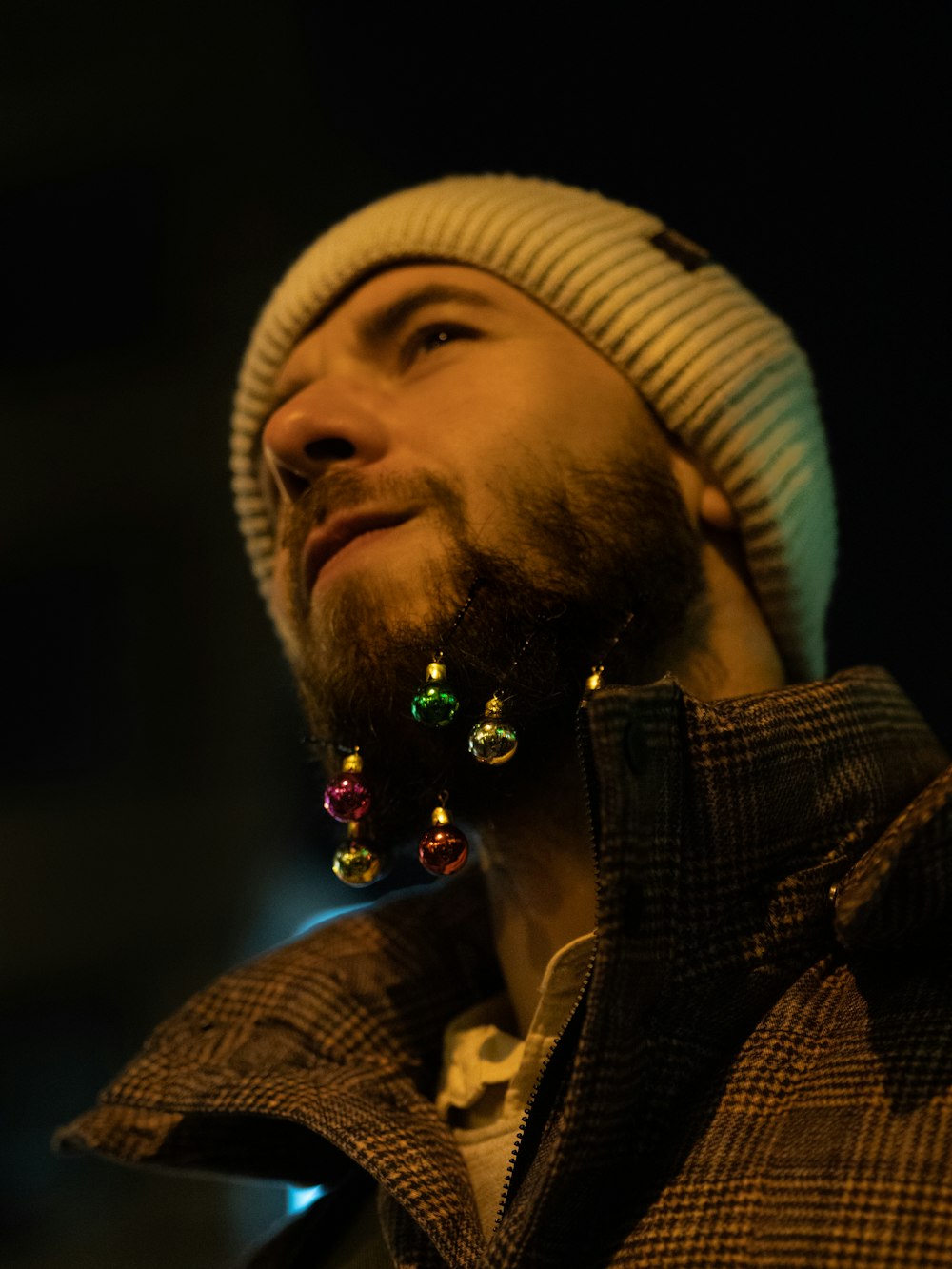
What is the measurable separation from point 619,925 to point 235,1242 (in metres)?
1.84

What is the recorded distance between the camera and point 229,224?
2156 millimetres

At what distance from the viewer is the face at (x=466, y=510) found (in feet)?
2.88

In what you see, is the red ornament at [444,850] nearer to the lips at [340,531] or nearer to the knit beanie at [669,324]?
the lips at [340,531]

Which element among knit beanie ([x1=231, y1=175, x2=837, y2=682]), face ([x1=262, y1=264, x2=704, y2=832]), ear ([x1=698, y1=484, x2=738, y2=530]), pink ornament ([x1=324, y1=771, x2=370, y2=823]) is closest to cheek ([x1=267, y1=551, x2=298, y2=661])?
face ([x1=262, y1=264, x2=704, y2=832])

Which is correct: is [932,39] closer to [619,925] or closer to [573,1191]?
[619,925]

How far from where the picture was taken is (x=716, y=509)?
108cm

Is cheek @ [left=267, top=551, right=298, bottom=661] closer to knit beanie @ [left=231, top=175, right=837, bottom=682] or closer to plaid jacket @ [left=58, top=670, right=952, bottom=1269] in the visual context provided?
knit beanie @ [left=231, top=175, right=837, bottom=682]

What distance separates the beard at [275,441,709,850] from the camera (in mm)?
870

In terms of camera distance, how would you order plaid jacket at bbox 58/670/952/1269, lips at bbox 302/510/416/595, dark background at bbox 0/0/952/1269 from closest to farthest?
plaid jacket at bbox 58/670/952/1269, lips at bbox 302/510/416/595, dark background at bbox 0/0/952/1269

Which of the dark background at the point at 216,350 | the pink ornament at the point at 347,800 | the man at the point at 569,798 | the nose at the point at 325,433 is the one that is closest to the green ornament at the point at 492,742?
the man at the point at 569,798

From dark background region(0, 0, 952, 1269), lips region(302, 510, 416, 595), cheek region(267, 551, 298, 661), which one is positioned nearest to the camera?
lips region(302, 510, 416, 595)

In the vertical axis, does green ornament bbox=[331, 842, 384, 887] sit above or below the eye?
below

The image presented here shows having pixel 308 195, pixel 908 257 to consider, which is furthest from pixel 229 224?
pixel 908 257

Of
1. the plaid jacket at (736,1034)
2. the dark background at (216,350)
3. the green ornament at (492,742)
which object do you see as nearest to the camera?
the plaid jacket at (736,1034)
